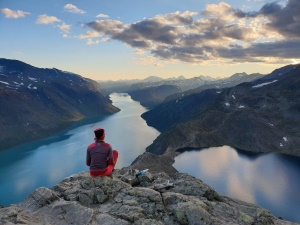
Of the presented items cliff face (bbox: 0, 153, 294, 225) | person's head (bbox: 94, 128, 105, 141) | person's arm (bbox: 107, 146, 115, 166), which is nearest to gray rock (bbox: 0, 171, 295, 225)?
cliff face (bbox: 0, 153, 294, 225)

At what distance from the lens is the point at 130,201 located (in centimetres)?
1978

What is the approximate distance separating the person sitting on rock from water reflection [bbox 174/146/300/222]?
100160 millimetres

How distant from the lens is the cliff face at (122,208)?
17.8m

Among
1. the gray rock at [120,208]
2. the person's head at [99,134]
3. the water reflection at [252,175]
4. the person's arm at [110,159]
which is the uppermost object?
the person's head at [99,134]

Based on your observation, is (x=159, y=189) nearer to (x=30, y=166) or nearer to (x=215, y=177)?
(x=215, y=177)

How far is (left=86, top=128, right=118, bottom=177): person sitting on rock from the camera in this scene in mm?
19888

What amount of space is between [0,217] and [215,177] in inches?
5365

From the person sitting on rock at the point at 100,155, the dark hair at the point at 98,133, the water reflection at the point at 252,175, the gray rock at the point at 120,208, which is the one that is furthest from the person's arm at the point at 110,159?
the water reflection at the point at 252,175

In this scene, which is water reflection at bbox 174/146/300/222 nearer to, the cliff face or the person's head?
the cliff face

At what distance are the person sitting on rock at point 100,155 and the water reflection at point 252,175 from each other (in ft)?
329

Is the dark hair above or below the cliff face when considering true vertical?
above

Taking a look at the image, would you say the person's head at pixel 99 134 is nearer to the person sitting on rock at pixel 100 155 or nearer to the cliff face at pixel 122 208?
the person sitting on rock at pixel 100 155

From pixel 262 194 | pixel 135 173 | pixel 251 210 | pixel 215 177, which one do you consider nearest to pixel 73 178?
pixel 135 173

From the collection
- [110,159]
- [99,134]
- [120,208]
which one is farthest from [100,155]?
[120,208]
